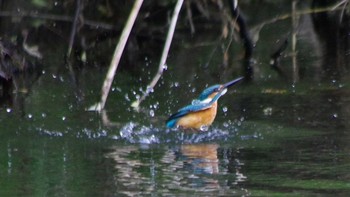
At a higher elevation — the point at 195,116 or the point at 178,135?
the point at 195,116

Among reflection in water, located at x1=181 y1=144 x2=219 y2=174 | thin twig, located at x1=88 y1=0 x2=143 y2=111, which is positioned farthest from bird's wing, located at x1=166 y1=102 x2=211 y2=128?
thin twig, located at x1=88 y1=0 x2=143 y2=111

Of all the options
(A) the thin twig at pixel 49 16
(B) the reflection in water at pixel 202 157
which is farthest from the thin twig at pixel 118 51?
(A) the thin twig at pixel 49 16

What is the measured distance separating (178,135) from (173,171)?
1296mm

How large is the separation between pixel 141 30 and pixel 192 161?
7025 mm

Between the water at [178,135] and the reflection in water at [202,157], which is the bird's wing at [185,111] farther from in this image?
the reflection in water at [202,157]

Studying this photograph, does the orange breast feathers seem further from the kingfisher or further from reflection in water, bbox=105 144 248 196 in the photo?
reflection in water, bbox=105 144 248 196

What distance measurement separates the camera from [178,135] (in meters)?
7.46

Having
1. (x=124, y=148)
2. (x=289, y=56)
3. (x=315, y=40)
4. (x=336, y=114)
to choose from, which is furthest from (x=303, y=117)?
(x=315, y=40)

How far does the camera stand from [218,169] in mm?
6203

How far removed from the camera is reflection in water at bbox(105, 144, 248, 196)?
561 centimetres

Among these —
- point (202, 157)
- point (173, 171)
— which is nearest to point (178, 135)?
point (202, 157)

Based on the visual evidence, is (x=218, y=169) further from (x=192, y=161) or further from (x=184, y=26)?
(x=184, y=26)

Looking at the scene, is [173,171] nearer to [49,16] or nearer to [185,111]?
[185,111]

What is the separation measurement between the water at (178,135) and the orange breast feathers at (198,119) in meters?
0.08
